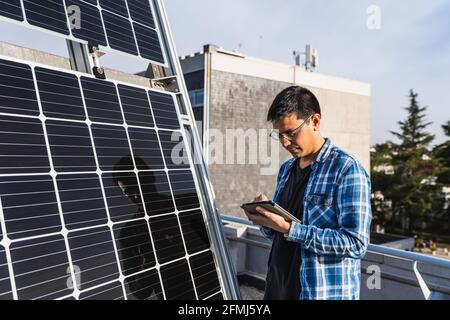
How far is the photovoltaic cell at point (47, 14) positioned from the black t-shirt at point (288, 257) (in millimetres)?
1987

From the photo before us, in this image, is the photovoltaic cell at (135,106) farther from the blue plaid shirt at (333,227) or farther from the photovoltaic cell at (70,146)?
the blue plaid shirt at (333,227)

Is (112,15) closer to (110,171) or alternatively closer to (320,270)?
(110,171)

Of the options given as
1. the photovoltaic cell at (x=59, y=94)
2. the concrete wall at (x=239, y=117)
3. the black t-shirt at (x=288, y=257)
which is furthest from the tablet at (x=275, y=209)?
the concrete wall at (x=239, y=117)

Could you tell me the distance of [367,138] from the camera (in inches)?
1287

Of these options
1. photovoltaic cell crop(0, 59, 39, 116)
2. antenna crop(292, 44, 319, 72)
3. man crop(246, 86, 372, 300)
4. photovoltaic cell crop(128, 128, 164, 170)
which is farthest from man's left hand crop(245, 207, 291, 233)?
antenna crop(292, 44, 319, 72)

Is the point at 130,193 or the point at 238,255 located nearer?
the point at 130,193

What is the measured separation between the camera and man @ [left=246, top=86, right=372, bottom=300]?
211cm

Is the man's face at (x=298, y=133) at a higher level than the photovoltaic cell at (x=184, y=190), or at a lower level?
higher

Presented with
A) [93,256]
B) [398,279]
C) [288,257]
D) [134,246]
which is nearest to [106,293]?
[93,256]

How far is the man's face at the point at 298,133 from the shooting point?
234cm

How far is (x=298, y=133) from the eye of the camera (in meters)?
2.37

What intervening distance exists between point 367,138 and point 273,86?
12849 mm

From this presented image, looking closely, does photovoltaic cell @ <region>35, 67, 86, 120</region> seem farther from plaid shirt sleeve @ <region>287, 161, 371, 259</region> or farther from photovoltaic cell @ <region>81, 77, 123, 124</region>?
plaid shirt sleeve @ <region>287, 161, 371, 259</region>
